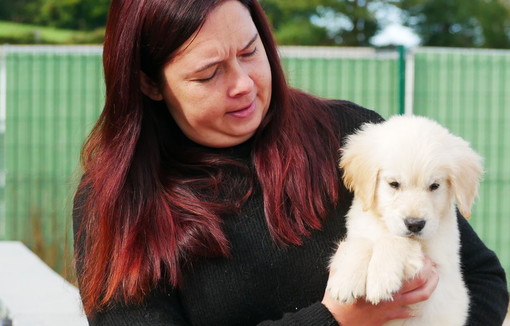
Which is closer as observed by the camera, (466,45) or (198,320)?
(198,320)

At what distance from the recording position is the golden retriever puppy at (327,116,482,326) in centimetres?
271

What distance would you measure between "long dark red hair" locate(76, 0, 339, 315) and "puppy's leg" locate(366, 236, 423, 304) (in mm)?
295

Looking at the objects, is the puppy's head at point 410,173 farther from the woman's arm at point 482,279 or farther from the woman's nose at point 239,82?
the woman's nose at point 239,82

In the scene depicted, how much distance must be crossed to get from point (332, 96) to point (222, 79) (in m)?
6.66

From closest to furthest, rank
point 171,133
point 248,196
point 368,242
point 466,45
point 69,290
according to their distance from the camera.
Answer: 1. point 368,242
2. point 248,196
3. point 171,133
4. point 69,290
5. point 466,45

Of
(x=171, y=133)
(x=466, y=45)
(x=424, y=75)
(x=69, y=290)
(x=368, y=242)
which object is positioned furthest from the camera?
(x=466, y=45)

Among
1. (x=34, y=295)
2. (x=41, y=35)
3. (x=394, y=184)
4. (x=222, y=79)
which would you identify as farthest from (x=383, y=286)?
(x=41, y=35)

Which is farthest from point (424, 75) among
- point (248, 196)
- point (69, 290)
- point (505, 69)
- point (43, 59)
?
point (248, 196)

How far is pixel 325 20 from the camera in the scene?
101 ft

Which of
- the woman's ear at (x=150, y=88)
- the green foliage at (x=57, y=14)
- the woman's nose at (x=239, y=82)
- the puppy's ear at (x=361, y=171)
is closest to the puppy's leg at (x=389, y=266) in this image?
the puppy's ear at (x=361, y=171)

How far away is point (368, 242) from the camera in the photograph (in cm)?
271

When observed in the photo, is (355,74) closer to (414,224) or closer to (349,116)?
(349,116)

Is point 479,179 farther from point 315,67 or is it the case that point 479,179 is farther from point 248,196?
point 315,67

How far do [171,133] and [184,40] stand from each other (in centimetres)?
43
